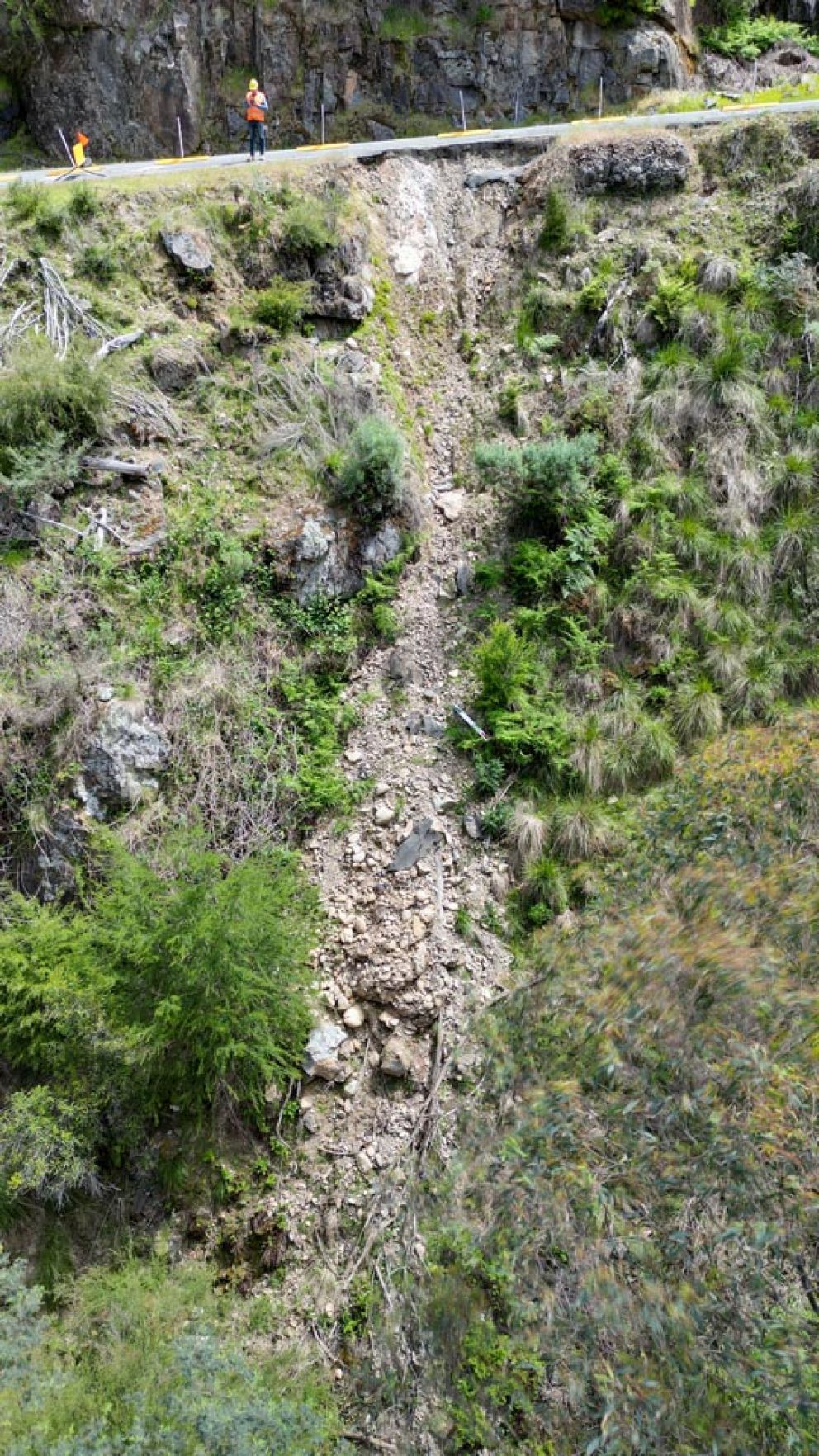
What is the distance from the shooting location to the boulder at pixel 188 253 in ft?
35.5

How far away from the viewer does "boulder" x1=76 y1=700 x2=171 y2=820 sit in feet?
26.8

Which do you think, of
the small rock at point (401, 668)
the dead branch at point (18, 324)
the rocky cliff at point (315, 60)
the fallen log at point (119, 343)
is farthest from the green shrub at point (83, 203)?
the small rock at point (401, 668)

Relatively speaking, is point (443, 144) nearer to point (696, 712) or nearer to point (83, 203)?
point (83, 203)

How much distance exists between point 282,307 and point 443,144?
551cm

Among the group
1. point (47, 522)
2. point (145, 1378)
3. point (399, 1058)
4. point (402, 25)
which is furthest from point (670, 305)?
point (145, 1378)

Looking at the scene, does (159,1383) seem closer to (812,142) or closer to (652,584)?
(652,584)

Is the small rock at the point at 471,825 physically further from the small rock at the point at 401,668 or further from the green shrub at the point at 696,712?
the green shrub at the point at 696,712

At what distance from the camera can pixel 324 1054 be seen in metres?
7.50

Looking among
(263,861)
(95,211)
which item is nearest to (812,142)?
(95,211)

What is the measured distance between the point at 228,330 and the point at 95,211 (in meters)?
2.44

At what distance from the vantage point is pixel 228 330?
10773mm

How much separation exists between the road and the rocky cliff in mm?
1603

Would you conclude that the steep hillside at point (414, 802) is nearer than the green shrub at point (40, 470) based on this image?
Yes

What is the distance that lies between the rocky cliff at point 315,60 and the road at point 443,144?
1603 millimetres
